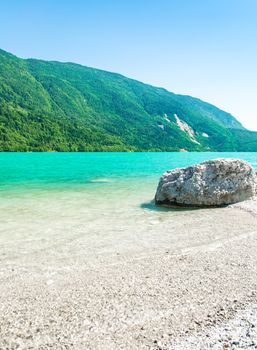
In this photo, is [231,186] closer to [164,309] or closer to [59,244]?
[59,244]

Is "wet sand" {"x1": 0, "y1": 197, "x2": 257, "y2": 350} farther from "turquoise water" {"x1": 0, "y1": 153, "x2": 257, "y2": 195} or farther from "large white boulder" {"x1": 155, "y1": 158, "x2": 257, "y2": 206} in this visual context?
"turquoise water" {"x1": 0, "y1": 153, "x2": 257, "y2": 195}

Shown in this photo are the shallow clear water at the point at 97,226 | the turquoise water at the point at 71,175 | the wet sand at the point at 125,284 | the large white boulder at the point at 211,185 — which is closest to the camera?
the wet sand at the point at 125,284

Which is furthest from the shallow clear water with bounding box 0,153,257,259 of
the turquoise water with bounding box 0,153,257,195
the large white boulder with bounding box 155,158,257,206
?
the turquoise water with bounding box 0,153,257,195

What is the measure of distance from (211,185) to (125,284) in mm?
12505

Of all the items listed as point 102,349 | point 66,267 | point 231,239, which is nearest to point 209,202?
point 231,239

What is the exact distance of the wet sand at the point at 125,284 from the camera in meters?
Answer: 5.60

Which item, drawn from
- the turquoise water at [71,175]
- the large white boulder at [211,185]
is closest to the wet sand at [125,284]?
the large white boulder at [211,185]

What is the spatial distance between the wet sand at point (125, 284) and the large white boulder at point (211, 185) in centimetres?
496

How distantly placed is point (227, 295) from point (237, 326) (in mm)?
1163

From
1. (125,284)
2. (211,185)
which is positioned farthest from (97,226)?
(211,185)

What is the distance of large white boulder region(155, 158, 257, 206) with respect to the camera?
1881 cm

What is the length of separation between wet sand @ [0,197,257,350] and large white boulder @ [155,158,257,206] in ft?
16.3

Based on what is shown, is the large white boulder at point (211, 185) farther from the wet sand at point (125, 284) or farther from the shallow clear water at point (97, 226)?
the wet sand at point (125, 284)

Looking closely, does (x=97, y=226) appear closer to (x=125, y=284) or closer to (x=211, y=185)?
(x=125, y=284)
